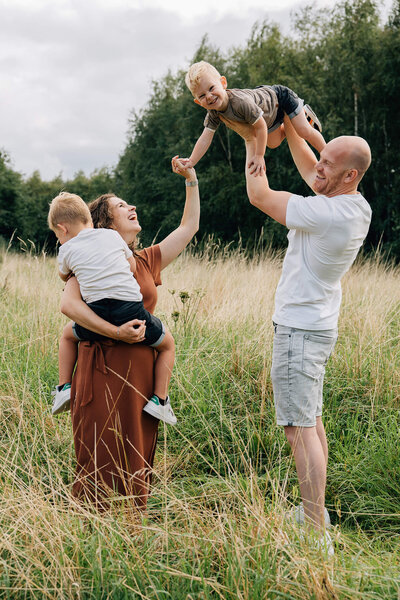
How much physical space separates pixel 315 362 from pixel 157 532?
1.01m

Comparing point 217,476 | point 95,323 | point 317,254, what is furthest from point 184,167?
point 217,476

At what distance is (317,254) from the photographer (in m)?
2.43

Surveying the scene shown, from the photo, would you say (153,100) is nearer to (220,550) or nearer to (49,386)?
(49,386)

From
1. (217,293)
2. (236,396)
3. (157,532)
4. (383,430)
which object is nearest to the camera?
(157,532)

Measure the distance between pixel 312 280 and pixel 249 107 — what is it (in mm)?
997

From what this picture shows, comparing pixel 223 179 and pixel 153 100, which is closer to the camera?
pixel 223 179

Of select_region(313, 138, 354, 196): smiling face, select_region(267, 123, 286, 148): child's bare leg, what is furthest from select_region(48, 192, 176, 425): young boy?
select_region(267, 123, 286, 148): child's bare leg

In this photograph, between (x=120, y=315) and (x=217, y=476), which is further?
(x=217, y=476)

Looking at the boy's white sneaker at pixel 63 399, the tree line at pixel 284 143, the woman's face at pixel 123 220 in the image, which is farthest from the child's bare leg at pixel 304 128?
the tree line at pixel 284 143

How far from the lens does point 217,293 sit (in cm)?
622

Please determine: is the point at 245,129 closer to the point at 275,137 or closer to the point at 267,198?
the point at 275,137

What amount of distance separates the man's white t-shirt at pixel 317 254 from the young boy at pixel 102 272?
0.64 meters

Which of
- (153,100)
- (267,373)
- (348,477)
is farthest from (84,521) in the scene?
(153,100)

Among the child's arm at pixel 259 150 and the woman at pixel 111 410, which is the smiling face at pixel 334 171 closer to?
the child's arm at pixel 259 150
